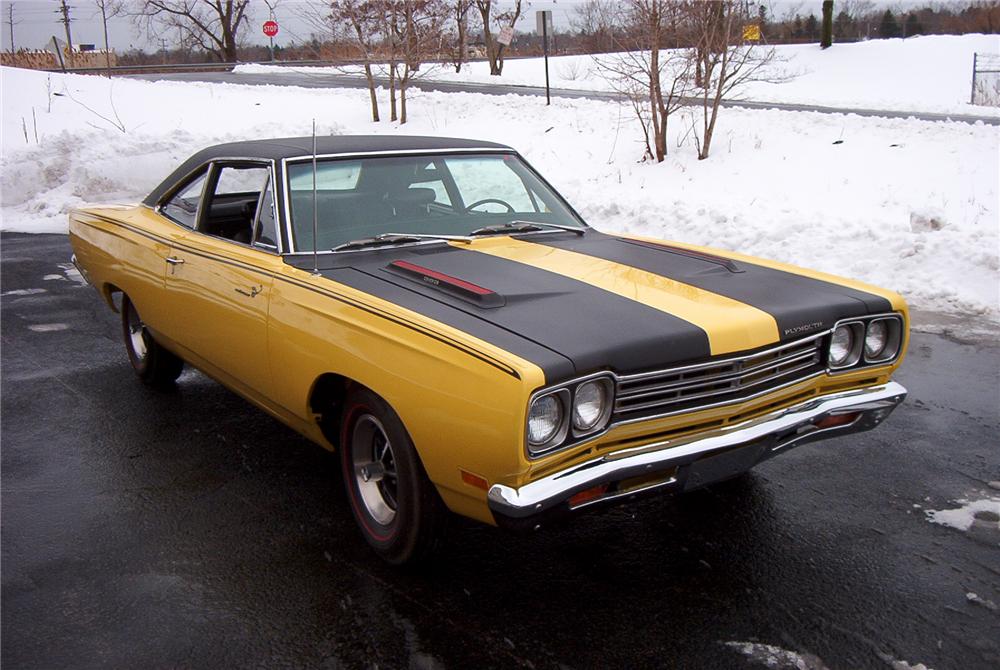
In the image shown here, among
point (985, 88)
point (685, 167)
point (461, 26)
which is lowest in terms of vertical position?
point (685, 167)

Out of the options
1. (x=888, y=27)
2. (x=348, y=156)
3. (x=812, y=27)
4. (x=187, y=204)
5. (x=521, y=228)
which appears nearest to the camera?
(x=348, y=156)

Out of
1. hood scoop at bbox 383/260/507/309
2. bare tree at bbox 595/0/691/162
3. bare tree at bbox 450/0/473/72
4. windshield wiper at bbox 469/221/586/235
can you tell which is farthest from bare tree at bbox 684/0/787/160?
bare tree at bbox 450/0/473/72

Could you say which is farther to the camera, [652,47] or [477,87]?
[477,87]

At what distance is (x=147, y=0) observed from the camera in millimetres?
42031

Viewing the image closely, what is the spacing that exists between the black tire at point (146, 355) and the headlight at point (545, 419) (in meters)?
3.18

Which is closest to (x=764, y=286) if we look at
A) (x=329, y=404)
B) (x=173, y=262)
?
(x=329, y=404)

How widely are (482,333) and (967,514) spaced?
2.29m

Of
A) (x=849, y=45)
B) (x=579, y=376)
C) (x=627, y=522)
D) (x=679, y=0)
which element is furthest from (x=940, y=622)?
(x=849, y=45)

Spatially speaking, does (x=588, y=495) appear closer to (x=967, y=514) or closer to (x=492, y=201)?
(x=967, y=514)

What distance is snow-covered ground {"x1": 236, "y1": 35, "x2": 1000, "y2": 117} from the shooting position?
76.5 ft

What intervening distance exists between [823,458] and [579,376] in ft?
7.14

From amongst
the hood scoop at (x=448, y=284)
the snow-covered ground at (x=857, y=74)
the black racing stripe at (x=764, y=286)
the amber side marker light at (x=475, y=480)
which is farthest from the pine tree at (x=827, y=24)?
the amber side marker light at (x=475, y=480)

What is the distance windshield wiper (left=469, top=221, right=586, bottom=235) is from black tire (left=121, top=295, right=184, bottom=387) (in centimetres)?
214

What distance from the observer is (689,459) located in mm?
2934
